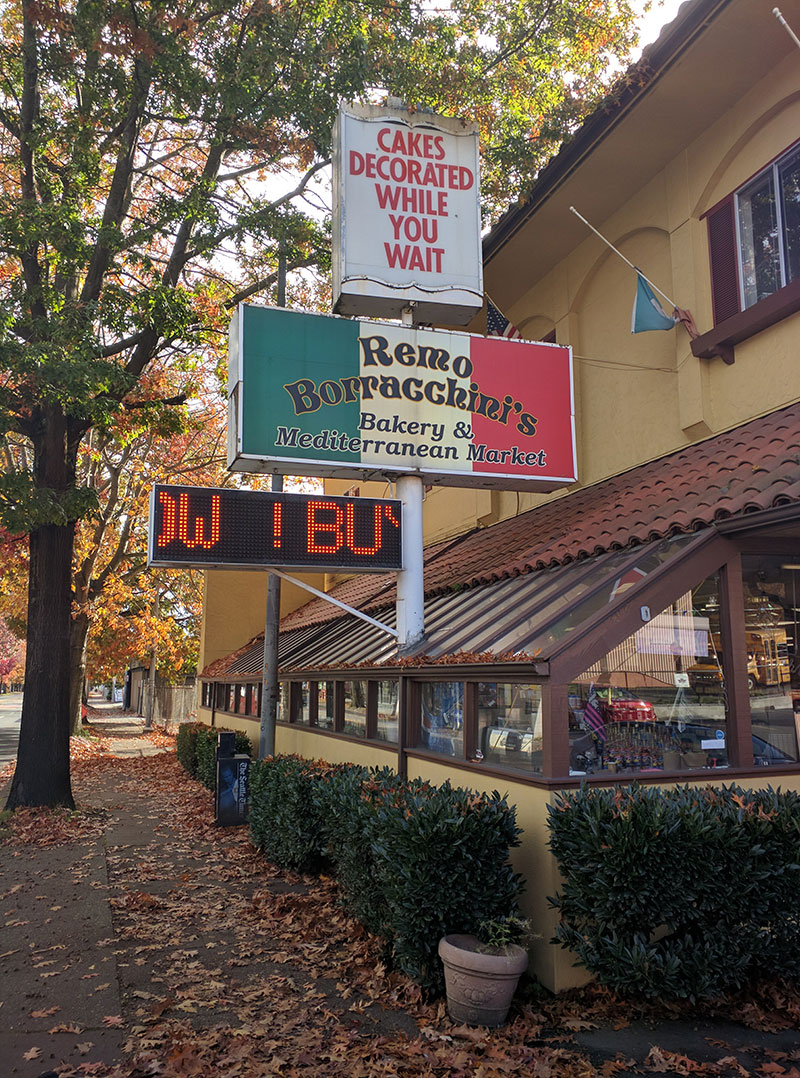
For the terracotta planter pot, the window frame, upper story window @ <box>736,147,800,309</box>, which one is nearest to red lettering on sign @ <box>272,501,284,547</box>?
the terracotta planter pot

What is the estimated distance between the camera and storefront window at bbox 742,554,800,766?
7262 millimetres

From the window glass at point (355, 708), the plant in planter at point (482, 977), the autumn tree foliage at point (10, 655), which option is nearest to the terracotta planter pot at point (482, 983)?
the plant in planter at point (482, 977)

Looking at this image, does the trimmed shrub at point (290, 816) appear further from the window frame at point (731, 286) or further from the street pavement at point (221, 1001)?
the window frame at point (731, 286)

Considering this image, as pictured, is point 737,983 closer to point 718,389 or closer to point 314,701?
point 718,389

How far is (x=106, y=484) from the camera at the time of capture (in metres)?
28.9

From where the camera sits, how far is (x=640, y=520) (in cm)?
830

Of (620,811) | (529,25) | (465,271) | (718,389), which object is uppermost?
(529,25)

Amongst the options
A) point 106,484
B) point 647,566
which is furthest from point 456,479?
point 106,484

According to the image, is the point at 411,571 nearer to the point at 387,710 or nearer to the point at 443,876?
the point at 387,710

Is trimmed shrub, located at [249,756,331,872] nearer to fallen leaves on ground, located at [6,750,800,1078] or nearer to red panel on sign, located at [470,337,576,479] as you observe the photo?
fallen leaves on ground, located at [6,750,800,1078]

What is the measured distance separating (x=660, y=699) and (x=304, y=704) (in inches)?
356

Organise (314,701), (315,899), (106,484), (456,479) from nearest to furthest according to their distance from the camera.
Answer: (315,899)
(456,479)
(314,701)
(106,484)

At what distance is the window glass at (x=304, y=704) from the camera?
14539 mm

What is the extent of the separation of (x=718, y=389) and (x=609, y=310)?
3121mm
